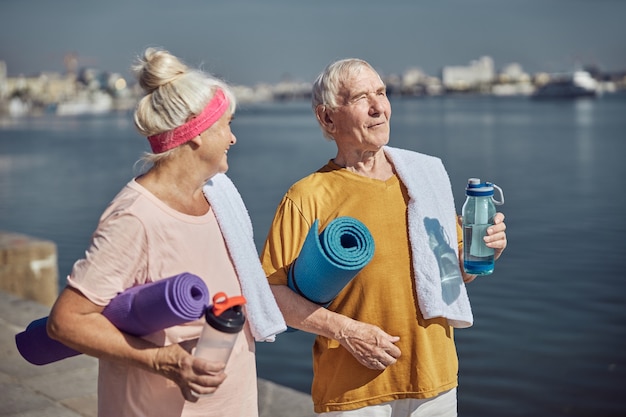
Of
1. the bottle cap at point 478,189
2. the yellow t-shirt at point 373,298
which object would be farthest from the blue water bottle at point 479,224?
the yellow t-shirt at point 373,298

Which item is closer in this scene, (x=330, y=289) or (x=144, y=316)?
(x=144, y=316)

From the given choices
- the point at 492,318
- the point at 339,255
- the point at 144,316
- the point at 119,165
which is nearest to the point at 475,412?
the point at 492,318

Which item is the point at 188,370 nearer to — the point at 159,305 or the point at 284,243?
the point at 159,305

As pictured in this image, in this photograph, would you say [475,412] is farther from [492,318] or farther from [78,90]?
[78,90]

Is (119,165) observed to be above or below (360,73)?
below

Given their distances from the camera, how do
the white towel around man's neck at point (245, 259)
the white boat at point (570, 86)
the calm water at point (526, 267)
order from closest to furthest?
the white towel around man's neck at point (245, 259)
the calm water at point (526, 267)
the white boat at point (570, 86)

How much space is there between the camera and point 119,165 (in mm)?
37000

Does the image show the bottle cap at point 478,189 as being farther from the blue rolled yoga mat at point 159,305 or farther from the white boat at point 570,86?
the white boat at point 570,86

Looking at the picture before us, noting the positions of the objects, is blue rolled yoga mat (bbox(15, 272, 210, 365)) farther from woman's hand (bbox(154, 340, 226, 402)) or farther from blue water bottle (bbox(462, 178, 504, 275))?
blue water bottle (bbox(462, 178, 504, 275))

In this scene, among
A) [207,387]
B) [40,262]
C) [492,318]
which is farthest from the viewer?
[492,318]

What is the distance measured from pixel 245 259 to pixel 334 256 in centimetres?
24

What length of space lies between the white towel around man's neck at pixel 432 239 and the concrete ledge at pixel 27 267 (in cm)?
543

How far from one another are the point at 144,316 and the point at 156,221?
9.5 inches

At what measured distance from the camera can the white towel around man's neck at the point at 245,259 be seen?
239 cm
